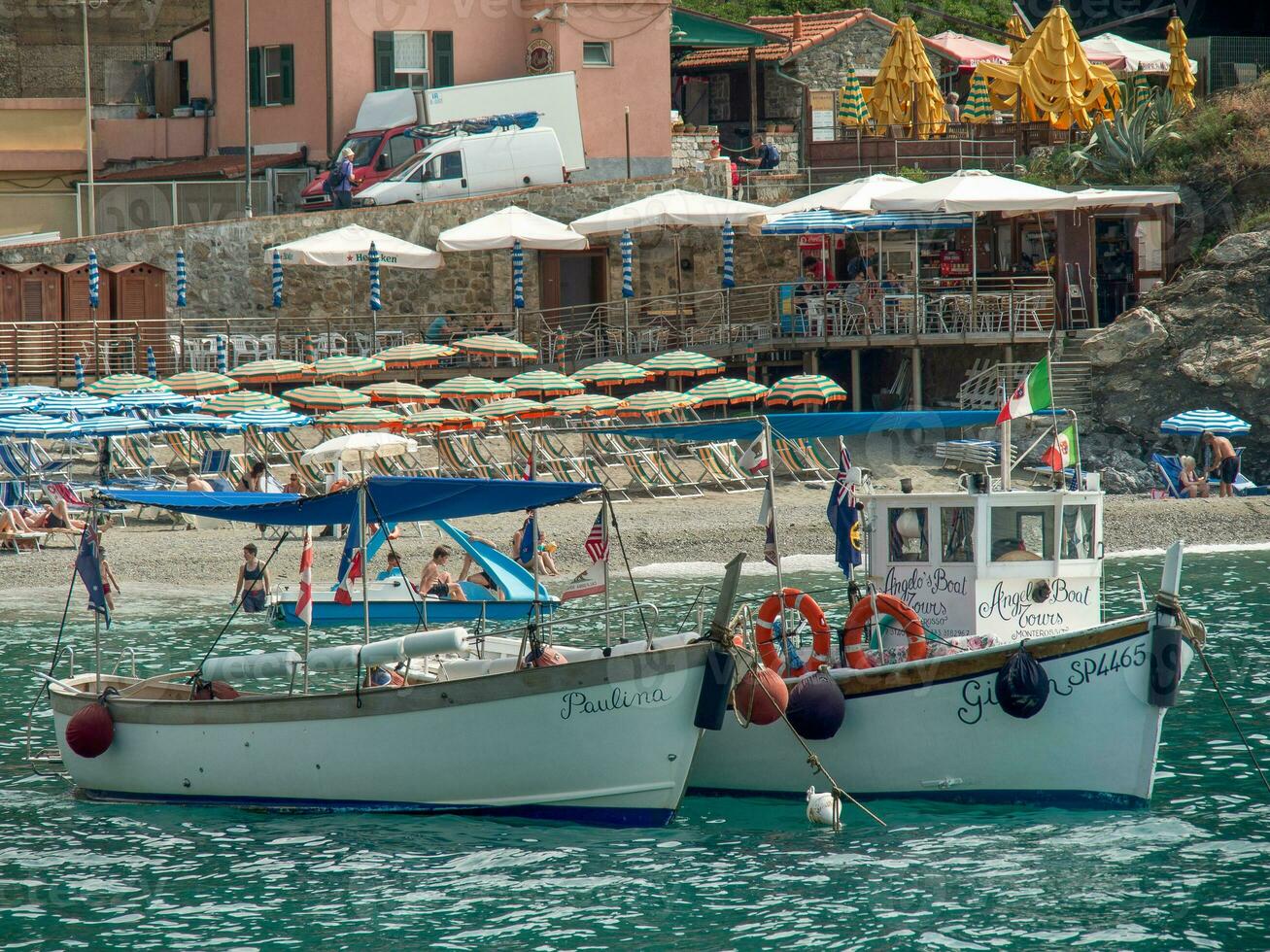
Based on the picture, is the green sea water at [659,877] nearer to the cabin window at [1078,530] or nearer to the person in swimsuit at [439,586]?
the cabin window at [1078,530]

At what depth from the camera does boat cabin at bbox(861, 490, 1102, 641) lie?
1388 cm

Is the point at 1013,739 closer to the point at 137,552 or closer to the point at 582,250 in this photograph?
the point at 137,552

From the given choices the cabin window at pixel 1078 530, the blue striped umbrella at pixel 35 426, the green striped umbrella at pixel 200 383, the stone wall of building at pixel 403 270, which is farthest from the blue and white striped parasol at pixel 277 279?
the cabin window at pixel 1078 530

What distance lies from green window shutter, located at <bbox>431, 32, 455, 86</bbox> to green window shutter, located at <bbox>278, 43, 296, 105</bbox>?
3358 mm

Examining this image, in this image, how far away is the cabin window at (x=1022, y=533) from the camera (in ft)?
45.7

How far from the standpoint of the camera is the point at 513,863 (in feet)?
39.8

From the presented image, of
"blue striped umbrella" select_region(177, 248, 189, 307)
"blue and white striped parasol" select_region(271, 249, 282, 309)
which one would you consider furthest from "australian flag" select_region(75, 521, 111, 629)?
"blue striped umbrella" select_region(177, 248, 189, 307)

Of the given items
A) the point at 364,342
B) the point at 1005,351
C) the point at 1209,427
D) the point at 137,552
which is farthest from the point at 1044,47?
the point at 137,552

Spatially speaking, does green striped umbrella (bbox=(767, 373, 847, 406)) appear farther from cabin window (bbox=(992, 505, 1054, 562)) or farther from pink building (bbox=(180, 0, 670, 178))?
cabin window (bbox=(992, 505, 1054, 562))

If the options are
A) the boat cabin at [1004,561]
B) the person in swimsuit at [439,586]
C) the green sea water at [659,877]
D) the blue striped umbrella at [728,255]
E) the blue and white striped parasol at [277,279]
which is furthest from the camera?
the blue striped umbrella at [728,255]

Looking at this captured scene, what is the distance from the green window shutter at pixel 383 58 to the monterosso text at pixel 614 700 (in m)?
31.3

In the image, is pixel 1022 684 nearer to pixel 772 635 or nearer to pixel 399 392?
pixel 772 635

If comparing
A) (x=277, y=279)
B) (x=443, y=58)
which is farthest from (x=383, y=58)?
(x=277, y=279)

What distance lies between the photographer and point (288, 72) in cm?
4162
